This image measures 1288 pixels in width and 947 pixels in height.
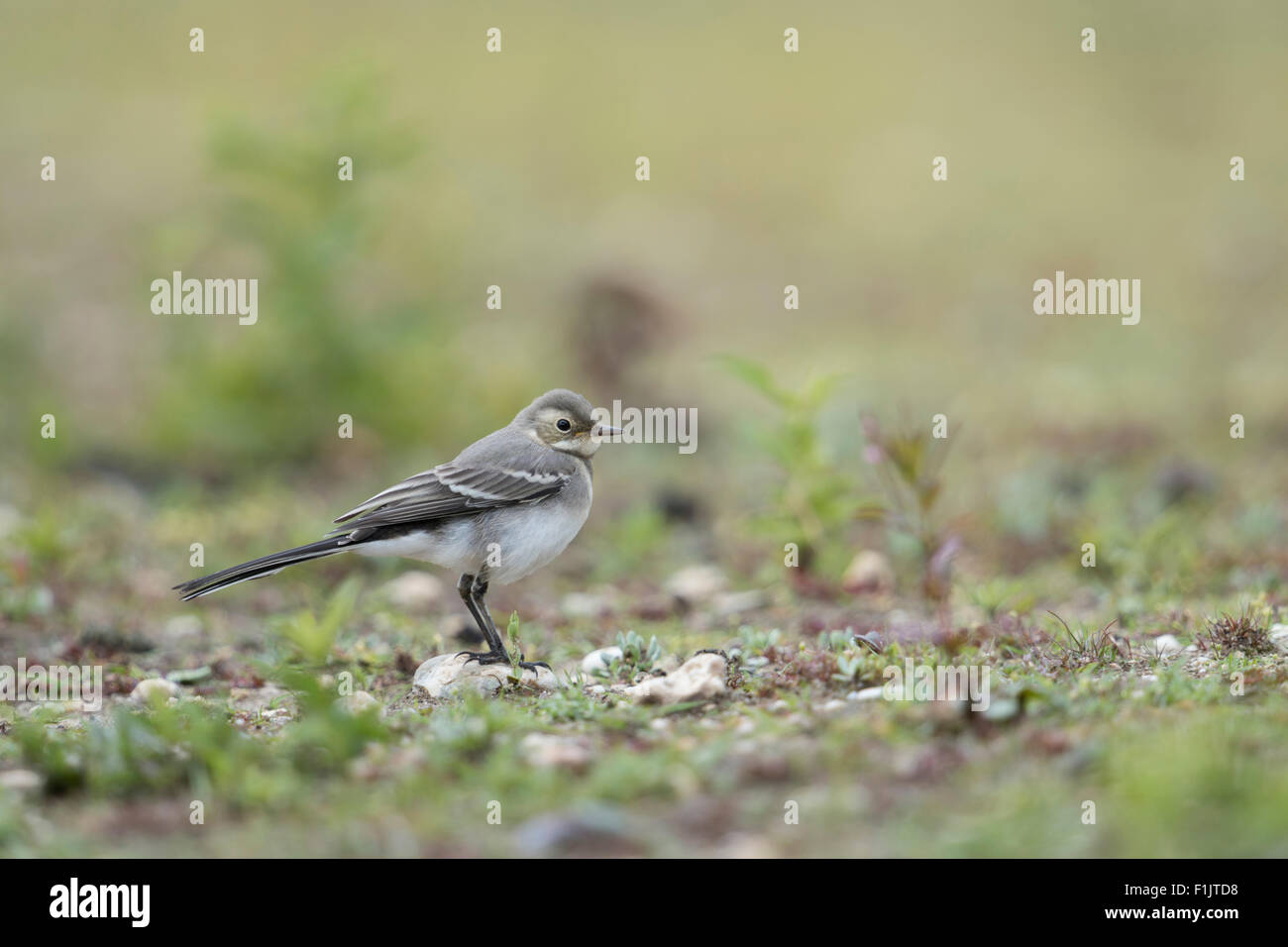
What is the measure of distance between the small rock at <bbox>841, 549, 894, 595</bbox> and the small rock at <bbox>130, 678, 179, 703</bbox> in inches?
177

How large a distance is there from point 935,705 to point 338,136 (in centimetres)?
774

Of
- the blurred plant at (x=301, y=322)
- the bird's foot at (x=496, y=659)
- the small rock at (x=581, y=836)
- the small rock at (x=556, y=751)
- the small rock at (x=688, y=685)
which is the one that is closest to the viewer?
the small rock at (x=581, y=836)

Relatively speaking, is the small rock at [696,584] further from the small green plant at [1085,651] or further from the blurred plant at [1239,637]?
the blurred plant at [1239,637]

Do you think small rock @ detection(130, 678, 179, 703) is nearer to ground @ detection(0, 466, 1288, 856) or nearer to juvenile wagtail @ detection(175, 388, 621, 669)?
ground @ detection(0, 466, 1288, 856)

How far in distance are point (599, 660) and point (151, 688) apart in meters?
2.47

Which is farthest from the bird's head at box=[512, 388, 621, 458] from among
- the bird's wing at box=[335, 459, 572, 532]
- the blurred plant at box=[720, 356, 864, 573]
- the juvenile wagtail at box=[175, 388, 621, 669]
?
the blurred plant at box=[720, 356, 864, 573]

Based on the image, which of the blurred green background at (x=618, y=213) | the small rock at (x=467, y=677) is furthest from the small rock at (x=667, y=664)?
the blurred green background at (x=618, y=213)

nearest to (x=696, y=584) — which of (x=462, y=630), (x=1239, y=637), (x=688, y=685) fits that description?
(x=462, y=630)

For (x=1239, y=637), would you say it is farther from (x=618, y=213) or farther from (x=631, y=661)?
(x=618, y=213)

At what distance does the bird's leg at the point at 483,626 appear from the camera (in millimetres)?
7461

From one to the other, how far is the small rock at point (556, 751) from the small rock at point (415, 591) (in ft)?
12.2

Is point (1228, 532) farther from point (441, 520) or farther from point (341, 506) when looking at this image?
point (341, 506)

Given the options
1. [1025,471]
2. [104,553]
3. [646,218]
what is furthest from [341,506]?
[646,218]

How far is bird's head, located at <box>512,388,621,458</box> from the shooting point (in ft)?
27.2
